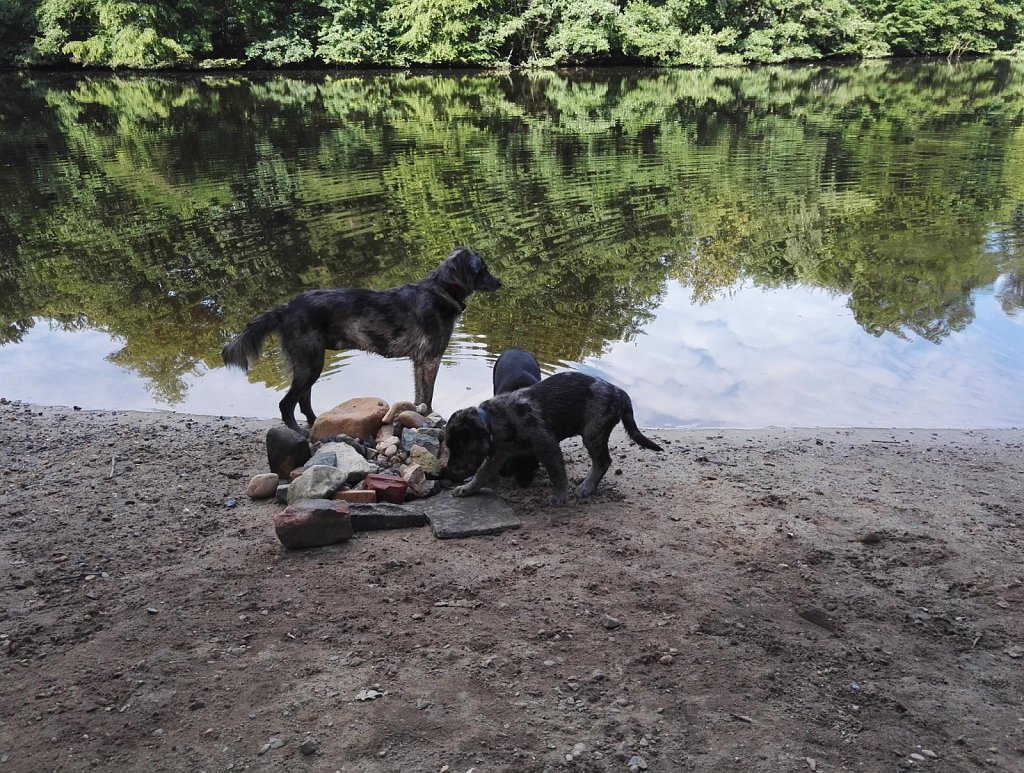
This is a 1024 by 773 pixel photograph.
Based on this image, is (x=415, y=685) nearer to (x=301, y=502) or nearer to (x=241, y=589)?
(x=241, y=589)

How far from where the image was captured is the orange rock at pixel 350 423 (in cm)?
700

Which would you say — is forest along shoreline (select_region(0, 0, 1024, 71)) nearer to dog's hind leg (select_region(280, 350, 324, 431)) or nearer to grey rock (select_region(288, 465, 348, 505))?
dog's hind leg (select_region(280, 350, 324, 431))

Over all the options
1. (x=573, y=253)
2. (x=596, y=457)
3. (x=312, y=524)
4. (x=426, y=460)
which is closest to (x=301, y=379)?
(x=426, y=460)

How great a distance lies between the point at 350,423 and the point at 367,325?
1.02 metres

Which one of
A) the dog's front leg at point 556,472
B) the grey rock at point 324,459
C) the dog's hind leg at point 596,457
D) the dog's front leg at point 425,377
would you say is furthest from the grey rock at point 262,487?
the dog's hind leg at point 596,457

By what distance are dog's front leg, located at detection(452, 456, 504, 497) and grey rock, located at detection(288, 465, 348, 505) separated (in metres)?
0.86

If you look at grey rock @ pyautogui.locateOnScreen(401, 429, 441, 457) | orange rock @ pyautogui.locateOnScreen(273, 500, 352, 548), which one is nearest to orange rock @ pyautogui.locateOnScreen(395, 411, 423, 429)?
grey rock @ pyautogui.locateOnScreen(401, 429, 441, 457)

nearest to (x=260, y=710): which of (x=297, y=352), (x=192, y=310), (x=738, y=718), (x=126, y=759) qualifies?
(x=126, y=759)

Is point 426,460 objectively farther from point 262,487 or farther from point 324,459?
point 262,487

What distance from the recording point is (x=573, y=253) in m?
13.4

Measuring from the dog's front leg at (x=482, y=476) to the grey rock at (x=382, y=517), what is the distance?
1.41ft

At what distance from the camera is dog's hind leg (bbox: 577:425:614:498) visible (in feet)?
20.0

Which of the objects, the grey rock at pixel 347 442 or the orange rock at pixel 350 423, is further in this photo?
the orange rock at pixel 350 423

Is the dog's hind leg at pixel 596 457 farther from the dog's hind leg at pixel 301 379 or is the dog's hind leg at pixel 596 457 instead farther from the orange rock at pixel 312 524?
the dog's hind leg at pixel 301 379
